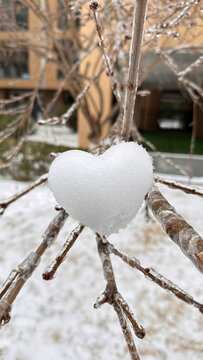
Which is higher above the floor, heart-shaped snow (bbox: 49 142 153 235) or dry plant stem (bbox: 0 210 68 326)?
heart-shaped snow (bbox: 49 142 153 235)

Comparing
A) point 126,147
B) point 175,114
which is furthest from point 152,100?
point 126,147

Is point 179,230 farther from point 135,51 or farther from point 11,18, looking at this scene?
point 11,18

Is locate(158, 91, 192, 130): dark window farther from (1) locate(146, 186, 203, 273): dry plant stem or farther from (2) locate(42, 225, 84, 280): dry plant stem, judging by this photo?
(2) locate(42, 225, 84, 280): dry plant stem

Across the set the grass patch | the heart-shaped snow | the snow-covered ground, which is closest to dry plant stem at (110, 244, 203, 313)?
the heart-shaped snow

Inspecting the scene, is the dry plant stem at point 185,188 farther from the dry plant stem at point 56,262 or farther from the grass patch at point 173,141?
the grass patch at point 173,141

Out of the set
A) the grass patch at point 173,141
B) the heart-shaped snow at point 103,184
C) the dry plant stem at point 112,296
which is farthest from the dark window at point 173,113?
the heart-shaped snow at point 103,184

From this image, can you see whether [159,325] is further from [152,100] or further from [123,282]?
[152,100]
